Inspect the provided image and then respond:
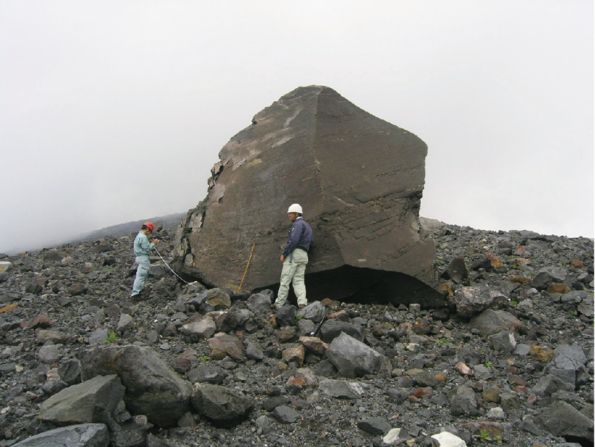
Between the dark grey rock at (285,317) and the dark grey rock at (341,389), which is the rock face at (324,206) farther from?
the dark grey rock at (341,389)

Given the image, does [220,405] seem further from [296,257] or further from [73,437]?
[296,257]

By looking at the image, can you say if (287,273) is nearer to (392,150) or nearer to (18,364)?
(392,150)

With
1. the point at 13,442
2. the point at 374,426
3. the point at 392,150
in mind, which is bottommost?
the point at 13,442

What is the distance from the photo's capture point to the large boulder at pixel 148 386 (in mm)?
4531

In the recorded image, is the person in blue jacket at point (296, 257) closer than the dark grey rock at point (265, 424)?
No

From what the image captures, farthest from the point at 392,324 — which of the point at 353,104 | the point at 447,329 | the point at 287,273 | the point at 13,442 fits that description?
the point at 13,442

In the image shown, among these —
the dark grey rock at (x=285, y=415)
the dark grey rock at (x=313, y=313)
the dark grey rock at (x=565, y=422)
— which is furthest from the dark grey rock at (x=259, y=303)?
the dark grey rock at (x=565, y=422)

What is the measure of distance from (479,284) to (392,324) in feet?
9.31

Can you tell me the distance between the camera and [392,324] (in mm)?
7461

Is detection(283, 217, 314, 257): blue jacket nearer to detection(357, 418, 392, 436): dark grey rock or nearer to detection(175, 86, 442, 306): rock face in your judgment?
detection(175, 86, 442, 306): rock face

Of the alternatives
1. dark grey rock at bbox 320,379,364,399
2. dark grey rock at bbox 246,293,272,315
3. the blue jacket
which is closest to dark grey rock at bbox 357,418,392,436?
dark grey rock at bbox 320,379,364,399

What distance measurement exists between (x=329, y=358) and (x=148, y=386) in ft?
7.86

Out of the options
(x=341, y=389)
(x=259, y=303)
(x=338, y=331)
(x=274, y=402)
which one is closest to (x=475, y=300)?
(x=338, y=331)

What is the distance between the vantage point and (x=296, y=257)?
303 inches
